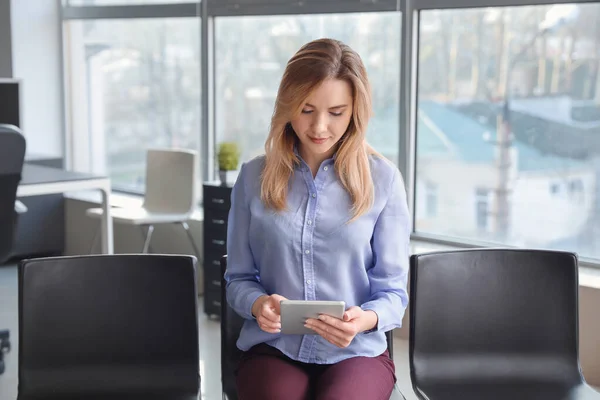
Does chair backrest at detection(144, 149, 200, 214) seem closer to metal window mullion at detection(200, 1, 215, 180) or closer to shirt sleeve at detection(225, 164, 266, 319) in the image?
metal window mullion at detection(200, 1, 215, 180)

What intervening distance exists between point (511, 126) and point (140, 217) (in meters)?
2.03

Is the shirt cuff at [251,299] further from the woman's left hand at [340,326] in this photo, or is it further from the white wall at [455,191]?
the white wall at [455,191]

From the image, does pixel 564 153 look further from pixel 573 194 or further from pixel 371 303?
pixel 371 303

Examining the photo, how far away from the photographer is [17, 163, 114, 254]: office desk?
13.8ft

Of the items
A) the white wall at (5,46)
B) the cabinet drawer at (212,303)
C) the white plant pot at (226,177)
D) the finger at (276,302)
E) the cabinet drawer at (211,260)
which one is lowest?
the cabinet drawer at (212,303)

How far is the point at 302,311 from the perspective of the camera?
1.83 metres

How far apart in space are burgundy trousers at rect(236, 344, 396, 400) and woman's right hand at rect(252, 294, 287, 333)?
4.1 inches

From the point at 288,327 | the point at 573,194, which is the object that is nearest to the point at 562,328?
the point at 288,327

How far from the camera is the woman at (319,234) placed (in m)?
1.96

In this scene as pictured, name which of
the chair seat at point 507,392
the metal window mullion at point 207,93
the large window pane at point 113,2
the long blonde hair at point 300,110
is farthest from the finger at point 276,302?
the large window pane at point 113,2

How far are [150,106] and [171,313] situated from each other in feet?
12.9

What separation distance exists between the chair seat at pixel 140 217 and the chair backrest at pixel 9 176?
3.45 feet

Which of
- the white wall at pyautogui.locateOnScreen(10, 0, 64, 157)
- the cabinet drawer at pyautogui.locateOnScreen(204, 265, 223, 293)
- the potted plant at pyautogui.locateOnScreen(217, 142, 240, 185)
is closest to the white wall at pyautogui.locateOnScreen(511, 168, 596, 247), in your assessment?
the potted plant at pyautogui.locateOnScreen(217, 142, 240, 185)

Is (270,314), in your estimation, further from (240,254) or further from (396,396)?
(396,396)
